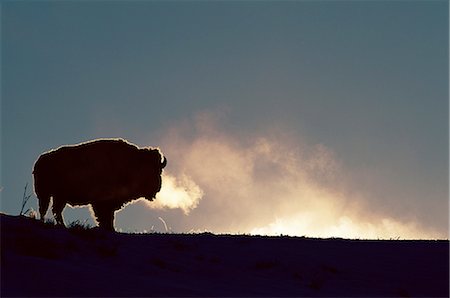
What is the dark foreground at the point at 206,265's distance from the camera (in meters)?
6.10

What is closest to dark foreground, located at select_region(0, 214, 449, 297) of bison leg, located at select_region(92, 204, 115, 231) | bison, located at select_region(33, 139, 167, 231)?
bison leg, located at select_region(92, 204, 115, 231)

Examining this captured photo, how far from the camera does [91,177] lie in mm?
16453

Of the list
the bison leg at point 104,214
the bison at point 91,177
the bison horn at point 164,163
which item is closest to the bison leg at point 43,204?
the bison at point 91,177

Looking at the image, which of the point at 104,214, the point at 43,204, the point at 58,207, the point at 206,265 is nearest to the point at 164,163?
the point at 104,214

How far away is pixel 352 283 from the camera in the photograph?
8.62 metres

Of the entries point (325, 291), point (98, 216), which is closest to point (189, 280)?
point (325, 291)

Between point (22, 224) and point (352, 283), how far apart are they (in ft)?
14.4

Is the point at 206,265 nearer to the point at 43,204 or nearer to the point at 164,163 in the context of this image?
the point at 43,204

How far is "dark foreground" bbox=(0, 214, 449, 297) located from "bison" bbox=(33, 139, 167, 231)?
233 inches

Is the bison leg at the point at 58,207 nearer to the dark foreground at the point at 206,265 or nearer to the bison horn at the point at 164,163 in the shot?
the bison horn at the point at 164,163

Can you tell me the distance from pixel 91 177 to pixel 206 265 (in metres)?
8.47

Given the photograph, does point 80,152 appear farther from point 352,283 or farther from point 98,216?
point 352,283

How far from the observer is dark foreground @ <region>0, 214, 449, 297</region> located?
240 inches

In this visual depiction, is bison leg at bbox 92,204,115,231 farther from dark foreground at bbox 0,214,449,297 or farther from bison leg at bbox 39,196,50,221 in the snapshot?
dark foreground at bbox 0,214,449,297
